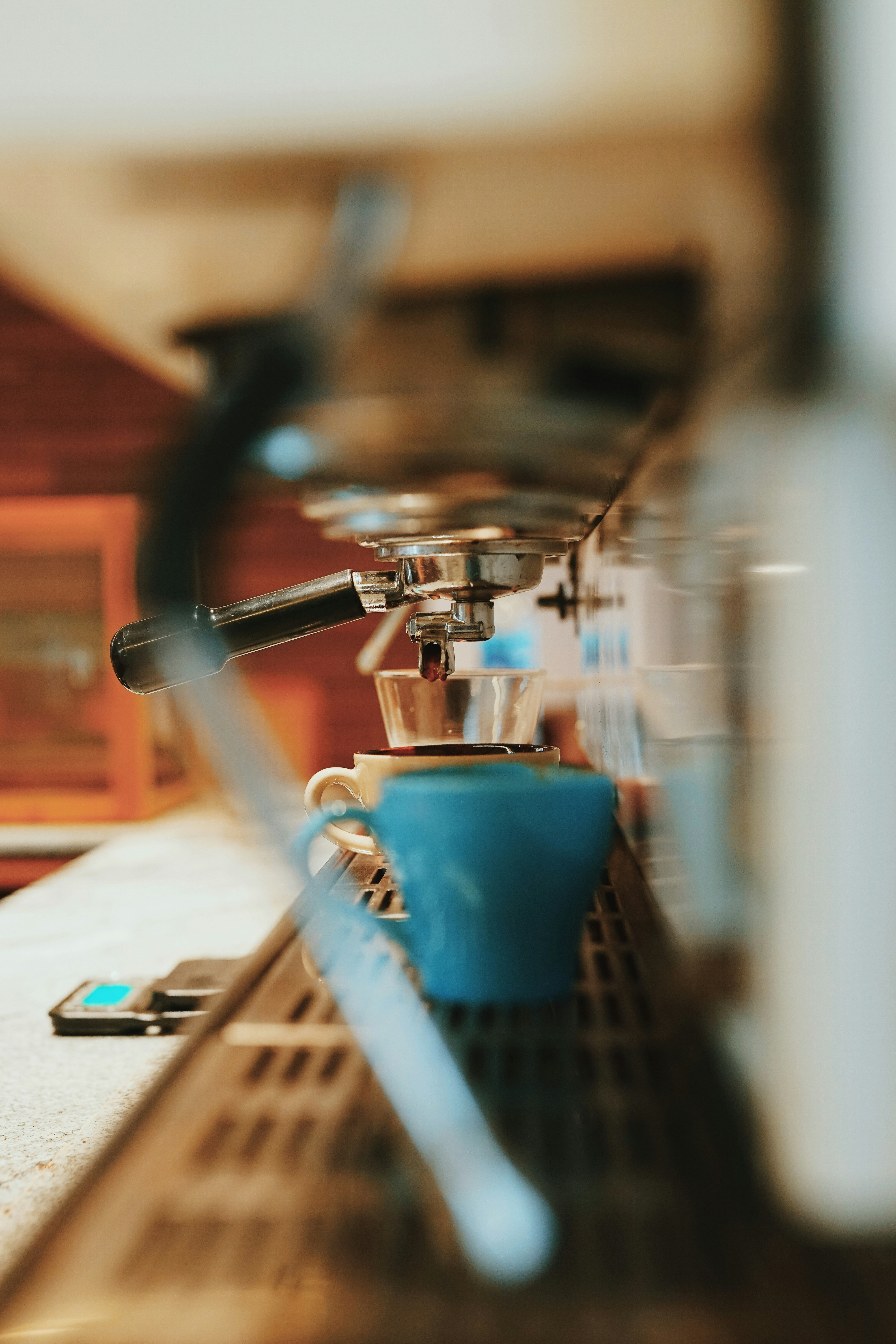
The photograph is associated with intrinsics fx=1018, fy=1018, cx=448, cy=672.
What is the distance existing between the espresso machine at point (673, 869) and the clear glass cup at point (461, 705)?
0.37 metres

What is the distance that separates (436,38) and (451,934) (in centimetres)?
27

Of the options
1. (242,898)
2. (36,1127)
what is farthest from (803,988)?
(242,898)

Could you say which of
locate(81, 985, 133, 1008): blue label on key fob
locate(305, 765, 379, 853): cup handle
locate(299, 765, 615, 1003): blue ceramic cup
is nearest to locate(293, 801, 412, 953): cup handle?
locate(299, 765, 615, 1003): blue ceramic cup

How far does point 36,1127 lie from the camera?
0.45 meters

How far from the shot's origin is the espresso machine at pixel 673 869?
0.21 m

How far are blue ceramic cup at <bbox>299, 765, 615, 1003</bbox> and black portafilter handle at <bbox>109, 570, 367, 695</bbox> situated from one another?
0.09m

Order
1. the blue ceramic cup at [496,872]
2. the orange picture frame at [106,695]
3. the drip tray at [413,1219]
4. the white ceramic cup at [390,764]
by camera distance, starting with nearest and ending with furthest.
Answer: the drip tray at [413,1219]
the blue ceramic cup at [496,872]
the white ceramic cup at [390,764]
the orange picture frame at [106,695]

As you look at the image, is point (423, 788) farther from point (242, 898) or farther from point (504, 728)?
point (242, 898)

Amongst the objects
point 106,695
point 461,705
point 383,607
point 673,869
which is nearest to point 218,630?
point 383,607

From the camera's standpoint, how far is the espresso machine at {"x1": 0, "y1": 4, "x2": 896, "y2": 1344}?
21 centimetres

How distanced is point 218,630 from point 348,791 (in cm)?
22

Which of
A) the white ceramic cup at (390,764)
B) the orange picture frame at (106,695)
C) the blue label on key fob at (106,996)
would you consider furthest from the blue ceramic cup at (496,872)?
the orange picture frame at (106,695)

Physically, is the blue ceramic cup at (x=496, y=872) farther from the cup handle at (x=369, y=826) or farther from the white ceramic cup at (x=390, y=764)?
the white ceramic cup at (x=390, y=764)

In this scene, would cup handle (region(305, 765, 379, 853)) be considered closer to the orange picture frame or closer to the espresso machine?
the espresso machine
